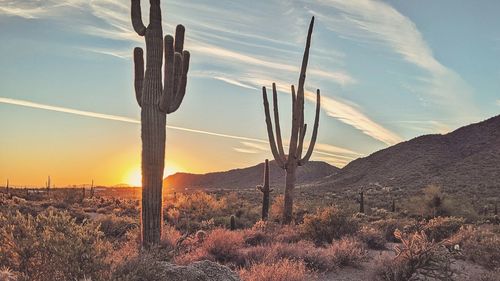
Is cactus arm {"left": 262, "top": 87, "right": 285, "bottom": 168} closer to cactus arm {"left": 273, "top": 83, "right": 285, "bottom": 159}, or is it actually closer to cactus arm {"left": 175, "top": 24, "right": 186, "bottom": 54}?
cactus arm {"left": 273, "top": 83, "right": 285, "bottom": 159}

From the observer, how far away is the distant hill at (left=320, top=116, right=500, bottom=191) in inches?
2337

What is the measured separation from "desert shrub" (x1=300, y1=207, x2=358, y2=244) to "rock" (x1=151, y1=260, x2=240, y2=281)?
352 inches

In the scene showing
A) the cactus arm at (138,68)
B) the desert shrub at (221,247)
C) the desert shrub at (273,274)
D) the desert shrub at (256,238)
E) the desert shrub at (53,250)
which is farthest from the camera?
the desert shrub at (256,238)

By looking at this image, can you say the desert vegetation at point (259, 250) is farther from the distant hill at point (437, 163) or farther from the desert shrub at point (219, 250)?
the distant hill at point (437, 163)

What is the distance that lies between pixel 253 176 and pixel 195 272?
125 meters

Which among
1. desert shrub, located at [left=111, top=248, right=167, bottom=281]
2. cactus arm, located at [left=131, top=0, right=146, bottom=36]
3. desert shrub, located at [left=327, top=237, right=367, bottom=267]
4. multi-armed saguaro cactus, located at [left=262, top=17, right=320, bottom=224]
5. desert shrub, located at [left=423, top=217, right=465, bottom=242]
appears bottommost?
desert shrub, located at [left=327, top=237, right=367, bottom=267]

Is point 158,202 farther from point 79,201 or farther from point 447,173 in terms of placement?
point 447,173

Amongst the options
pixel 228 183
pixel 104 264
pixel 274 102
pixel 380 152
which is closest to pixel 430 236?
pixel 274 102

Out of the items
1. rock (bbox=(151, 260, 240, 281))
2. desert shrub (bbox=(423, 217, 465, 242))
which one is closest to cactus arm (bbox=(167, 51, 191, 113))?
rock (bbox=(151, 260, 240, 281))

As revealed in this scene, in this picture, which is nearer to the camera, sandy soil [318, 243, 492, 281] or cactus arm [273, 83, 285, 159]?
sandy soil [318, 243, 492, 281]

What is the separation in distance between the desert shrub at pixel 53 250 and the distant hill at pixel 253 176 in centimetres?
10357

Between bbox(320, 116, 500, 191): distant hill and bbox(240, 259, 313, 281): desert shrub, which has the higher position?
bbox(320, 116, 500, 191): distant hill

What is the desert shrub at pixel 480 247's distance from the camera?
1265cm

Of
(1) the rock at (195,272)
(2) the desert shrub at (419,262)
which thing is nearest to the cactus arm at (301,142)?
(2) the desert shrub at (419,262)
